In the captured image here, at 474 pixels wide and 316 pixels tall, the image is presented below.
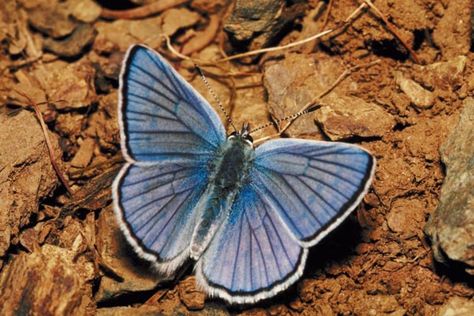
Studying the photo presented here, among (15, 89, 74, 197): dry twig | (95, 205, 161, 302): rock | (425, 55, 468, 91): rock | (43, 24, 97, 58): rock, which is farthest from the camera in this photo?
(43, 24, 97, 58): rock

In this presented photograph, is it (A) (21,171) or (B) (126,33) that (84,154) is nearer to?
(A) (21,171)

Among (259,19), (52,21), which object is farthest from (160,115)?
(52,21)

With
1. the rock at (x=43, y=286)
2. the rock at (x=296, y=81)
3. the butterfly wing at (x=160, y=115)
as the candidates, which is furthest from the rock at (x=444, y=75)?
the rock at (x=43, y=286)

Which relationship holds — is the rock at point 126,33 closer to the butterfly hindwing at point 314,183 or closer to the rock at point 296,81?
the rock at point 296,81

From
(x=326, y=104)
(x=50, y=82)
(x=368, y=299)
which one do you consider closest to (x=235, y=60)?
(x=326, y=104)

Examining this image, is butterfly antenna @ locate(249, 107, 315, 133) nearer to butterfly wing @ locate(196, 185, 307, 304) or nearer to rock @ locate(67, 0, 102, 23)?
butterfly wing @ locate(196, 185, 307, 304)

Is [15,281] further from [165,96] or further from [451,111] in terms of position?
[451,111]

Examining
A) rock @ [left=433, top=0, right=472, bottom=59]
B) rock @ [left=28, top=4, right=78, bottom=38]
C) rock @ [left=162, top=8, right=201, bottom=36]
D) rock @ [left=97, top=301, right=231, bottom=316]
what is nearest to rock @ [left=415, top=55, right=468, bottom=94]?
rock @ [left=433, top=0, right=472, bottom=59]
